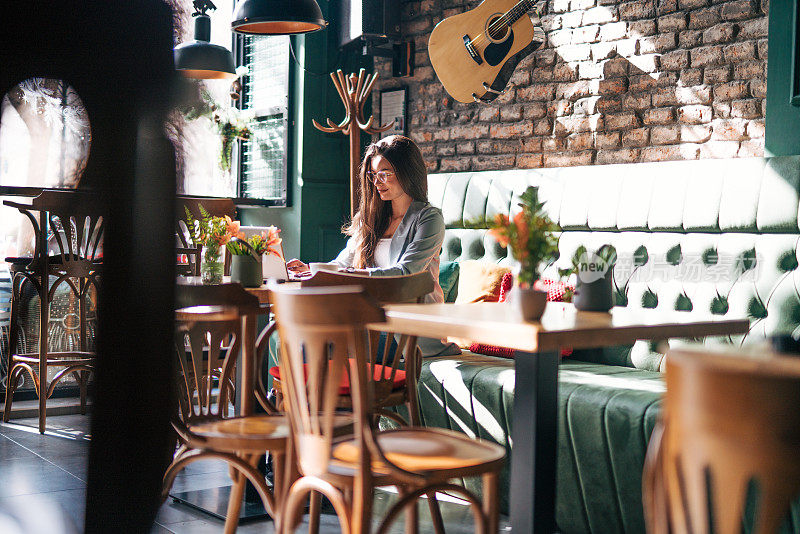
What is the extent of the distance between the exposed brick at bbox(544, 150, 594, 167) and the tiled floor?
176 centimetres

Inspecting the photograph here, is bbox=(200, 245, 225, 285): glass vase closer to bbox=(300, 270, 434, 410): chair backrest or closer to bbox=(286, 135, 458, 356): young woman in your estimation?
bbox=(286, 135, 458, 356): young woman

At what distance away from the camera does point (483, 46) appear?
14.0 ft

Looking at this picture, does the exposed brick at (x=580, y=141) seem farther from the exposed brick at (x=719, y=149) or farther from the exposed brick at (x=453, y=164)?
the exposed brick at (x=453, y=164)

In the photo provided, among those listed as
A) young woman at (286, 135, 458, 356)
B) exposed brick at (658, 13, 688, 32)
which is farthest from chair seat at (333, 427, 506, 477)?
exposed brick at (658, 13, 688, 32)

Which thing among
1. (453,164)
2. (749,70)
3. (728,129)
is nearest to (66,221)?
(453,164)

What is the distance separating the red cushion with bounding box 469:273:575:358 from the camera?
343cm

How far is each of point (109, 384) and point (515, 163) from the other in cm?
226

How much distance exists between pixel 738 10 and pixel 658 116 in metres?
0.53

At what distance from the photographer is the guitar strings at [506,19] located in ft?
13.4

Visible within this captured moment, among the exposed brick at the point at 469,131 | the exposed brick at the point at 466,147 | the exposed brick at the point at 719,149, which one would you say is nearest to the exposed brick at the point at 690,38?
the exposed brick at the point at 719,149

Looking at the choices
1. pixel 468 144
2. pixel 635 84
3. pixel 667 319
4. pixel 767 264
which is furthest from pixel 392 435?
pixel 468 144

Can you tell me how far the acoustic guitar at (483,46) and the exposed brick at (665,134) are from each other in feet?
2.69

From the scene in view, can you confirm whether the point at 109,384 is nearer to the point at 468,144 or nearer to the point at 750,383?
the point at 468,144

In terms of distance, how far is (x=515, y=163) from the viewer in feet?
14.5
